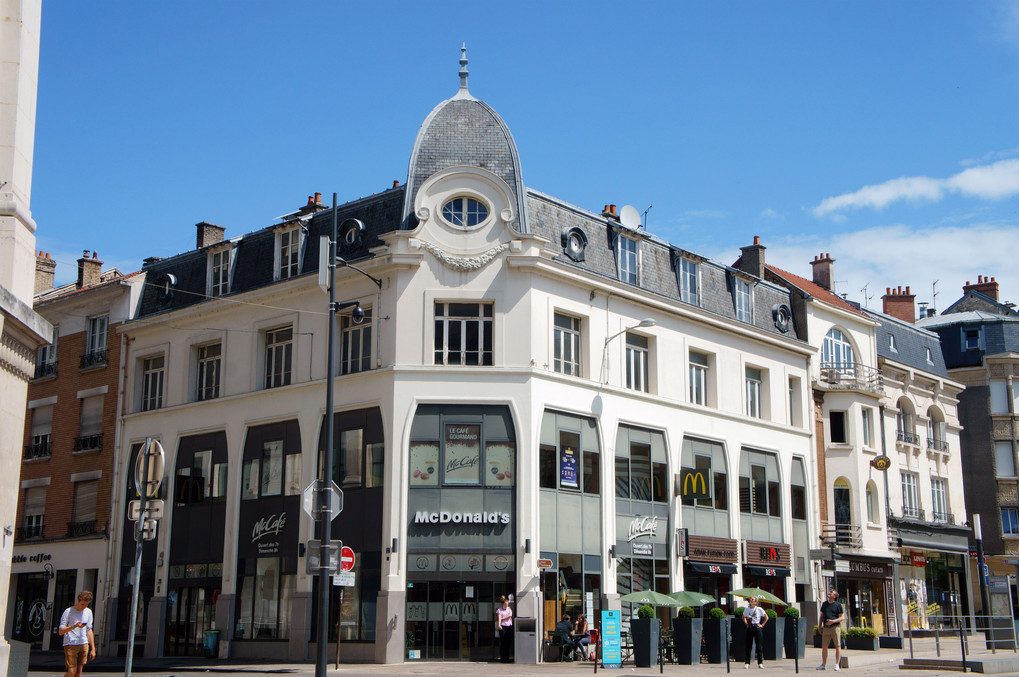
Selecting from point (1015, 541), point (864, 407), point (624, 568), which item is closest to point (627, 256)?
point (624, 568)

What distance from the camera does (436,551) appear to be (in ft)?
92.9

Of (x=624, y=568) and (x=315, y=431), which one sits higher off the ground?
(x=315, y=431)

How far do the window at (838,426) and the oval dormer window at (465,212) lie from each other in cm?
1777

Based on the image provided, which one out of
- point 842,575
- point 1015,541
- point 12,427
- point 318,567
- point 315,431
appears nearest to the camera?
Result: point 12,427

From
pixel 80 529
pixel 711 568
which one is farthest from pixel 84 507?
pixel 711 568

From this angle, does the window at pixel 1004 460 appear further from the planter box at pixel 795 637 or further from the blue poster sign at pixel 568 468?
the blue poster sign at pixel 568 468

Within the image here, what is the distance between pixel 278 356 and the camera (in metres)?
32.8

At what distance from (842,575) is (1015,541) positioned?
50.2ft

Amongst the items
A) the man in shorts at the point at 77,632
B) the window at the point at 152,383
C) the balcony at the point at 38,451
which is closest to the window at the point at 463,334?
the window at the point at 152,383

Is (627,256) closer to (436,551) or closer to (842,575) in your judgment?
(436,551)

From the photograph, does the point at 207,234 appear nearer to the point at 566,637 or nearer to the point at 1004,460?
the point at 566,637

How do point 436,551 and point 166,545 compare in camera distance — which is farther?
point 166,545

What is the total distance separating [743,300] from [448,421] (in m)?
13.9

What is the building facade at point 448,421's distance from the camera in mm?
28641
